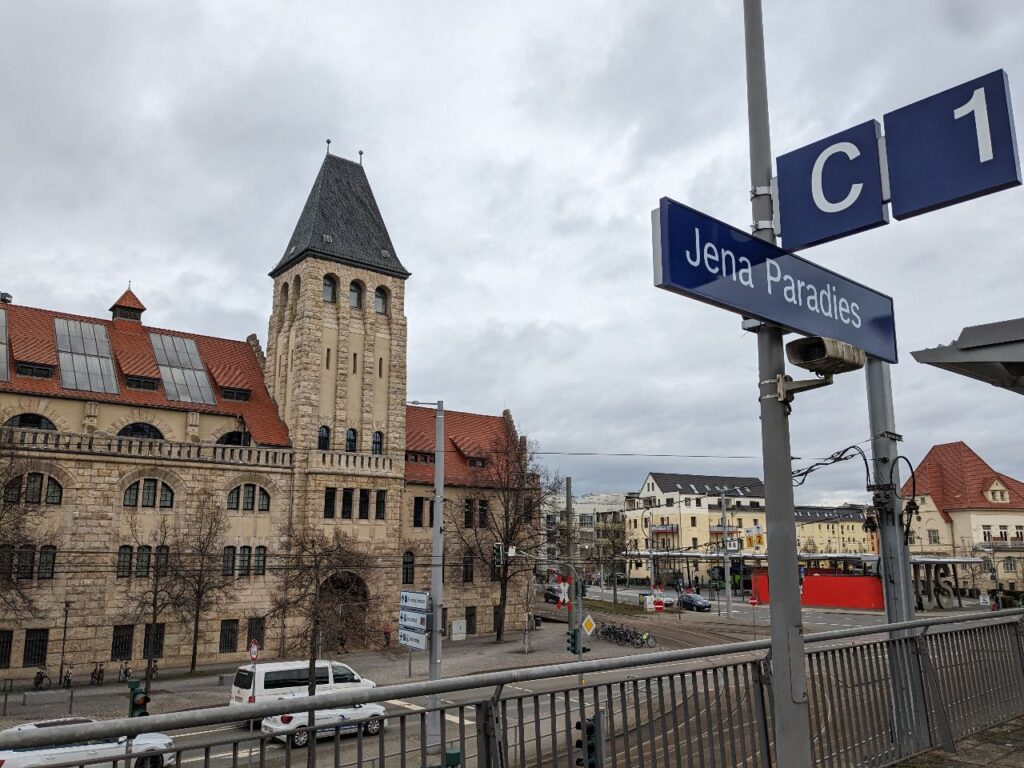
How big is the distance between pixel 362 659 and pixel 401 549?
7.85 meters

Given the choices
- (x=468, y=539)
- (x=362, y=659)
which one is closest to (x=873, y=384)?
(x=362, y=659)

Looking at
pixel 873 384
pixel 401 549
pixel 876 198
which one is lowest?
pixel 401 549

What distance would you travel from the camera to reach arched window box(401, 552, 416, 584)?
1797 inches

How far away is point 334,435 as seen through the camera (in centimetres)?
4428

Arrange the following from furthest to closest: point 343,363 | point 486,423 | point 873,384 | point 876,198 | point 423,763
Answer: point 486,423 → point 343,363 → point 873,384 → point 876,198 → point 423,763

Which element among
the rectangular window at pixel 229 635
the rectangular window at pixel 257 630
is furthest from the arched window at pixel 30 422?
the rectangular window at pixel 257 630

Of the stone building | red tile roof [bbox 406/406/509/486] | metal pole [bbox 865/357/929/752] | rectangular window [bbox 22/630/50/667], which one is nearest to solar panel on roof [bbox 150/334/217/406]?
the stone building

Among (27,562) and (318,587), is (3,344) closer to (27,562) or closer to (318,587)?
(27,562)

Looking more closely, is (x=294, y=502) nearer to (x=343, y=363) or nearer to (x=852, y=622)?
(x=343, y=363)

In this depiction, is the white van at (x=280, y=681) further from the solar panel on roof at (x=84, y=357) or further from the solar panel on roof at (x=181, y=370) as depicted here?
the solar panel on roof at (x=181, y=370)

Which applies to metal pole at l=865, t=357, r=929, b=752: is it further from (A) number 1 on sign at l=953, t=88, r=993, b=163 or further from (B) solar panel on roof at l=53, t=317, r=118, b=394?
(B) solar panel on roof at l=53, t=317, r=118, b=394

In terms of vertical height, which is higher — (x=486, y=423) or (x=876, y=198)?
(x=486, y=423)

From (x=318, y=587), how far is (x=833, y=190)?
27.2 m

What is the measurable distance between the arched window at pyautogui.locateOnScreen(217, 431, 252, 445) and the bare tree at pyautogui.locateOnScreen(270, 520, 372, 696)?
17.3ft
